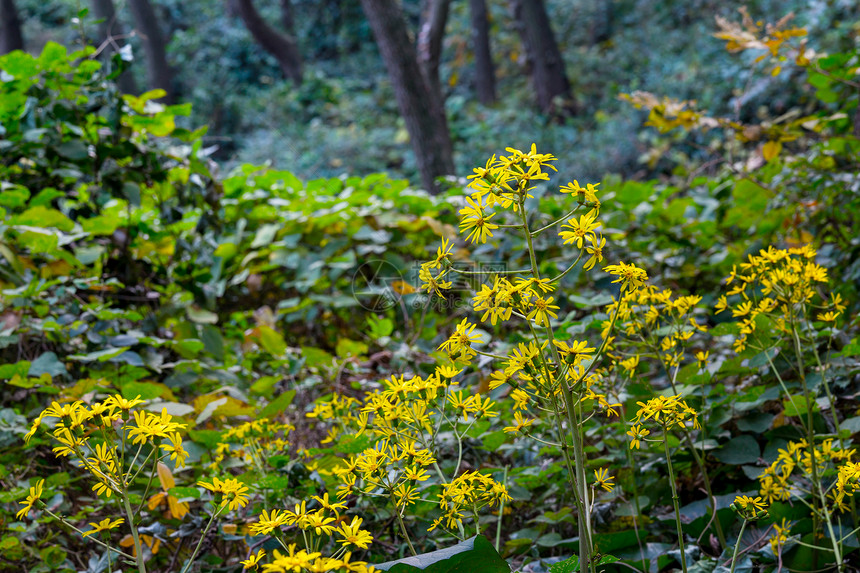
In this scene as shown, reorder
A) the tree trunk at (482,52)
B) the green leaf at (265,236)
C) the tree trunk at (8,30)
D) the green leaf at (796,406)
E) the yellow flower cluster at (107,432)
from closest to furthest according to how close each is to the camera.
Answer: the yellow flower cluster at (107,432)
the green leaf at (796,406)
the green leaf at (265,236)
the tree trunk at (8,30)
the tree trunk at (482,52)

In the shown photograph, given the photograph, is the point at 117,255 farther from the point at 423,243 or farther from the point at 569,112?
the point at 569,112

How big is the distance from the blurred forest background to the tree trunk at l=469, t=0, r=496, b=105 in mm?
34

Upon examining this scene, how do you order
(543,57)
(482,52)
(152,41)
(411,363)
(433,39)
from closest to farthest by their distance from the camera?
(411,363) < (433,39) < (543,57) < (152,41) < (482,52)

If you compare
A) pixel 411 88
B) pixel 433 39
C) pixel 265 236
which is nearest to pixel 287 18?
pixel 433 39

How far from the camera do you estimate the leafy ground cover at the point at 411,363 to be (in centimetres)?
100

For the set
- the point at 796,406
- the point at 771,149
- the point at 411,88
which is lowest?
the point at 796,406

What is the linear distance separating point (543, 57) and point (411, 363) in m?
8.58

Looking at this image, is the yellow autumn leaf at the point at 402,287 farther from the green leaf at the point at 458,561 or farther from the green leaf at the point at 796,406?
the green leaf at the point at 458,561

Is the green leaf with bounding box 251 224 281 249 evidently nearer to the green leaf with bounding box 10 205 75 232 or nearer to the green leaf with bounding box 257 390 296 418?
the green leaf with bounding box 10 205 75 232

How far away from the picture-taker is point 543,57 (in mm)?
9820

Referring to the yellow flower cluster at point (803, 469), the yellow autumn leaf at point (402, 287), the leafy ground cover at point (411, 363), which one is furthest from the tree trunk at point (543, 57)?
the yellow flower cluster at point (803, 469)

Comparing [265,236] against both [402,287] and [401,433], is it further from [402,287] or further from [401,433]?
[401,433]

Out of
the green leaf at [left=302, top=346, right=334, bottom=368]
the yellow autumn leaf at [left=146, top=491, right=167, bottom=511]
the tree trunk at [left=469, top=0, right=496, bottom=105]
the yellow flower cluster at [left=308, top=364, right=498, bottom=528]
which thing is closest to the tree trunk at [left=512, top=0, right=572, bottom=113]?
the tree trunk at [left=469, top=0, right=496, bottom=105]

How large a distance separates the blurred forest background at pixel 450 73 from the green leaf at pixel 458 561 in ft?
17.5
